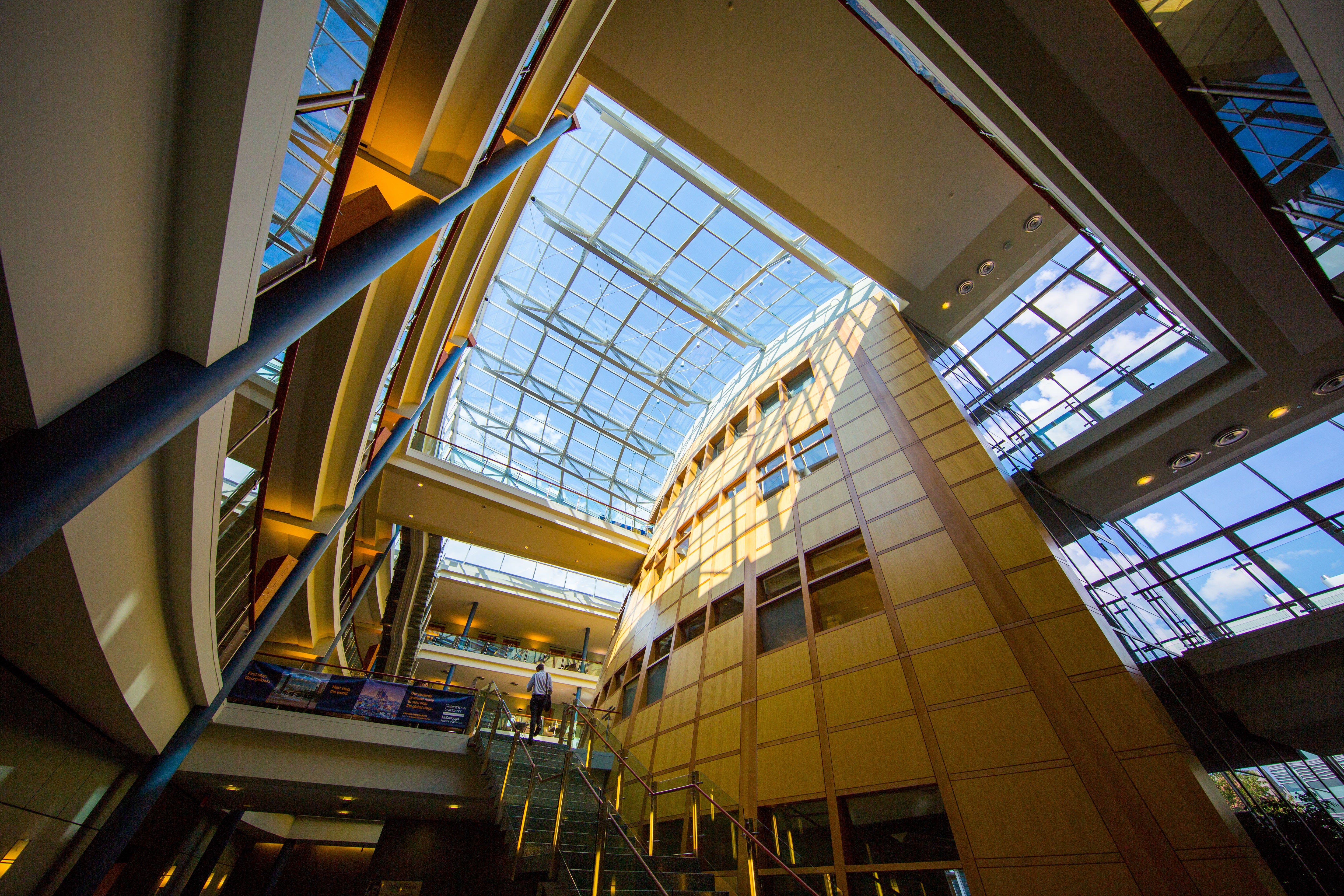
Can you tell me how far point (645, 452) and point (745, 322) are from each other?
9.96 m

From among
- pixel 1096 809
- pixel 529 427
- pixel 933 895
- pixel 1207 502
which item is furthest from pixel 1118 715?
pixel 529 427

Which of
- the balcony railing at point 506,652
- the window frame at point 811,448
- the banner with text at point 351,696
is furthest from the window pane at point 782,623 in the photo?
the balcony railing at point 506,652

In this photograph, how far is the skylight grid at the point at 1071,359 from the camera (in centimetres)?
928

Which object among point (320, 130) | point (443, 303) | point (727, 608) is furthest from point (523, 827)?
point (443, 303)

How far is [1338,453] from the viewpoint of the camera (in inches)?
361

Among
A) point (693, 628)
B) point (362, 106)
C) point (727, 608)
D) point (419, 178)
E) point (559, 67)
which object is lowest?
point (362, 106)

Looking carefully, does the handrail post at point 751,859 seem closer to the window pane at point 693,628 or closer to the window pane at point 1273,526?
the window pane at point 693,628

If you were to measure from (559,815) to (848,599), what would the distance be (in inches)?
211

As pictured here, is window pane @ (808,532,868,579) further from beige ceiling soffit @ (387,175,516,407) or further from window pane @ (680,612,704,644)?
beige ceiling soffit @ (387,175,516,407)

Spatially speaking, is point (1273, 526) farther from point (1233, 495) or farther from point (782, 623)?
point (782, 623)

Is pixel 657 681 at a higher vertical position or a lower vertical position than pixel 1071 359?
lower

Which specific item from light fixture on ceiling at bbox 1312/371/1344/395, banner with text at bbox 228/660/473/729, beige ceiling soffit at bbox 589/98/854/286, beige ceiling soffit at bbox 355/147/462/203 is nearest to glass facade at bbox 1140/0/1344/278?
light fixture on ceiling at bbox 1312/371/1344/395

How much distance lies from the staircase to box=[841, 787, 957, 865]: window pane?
1.77 m

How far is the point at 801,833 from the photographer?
672cm
